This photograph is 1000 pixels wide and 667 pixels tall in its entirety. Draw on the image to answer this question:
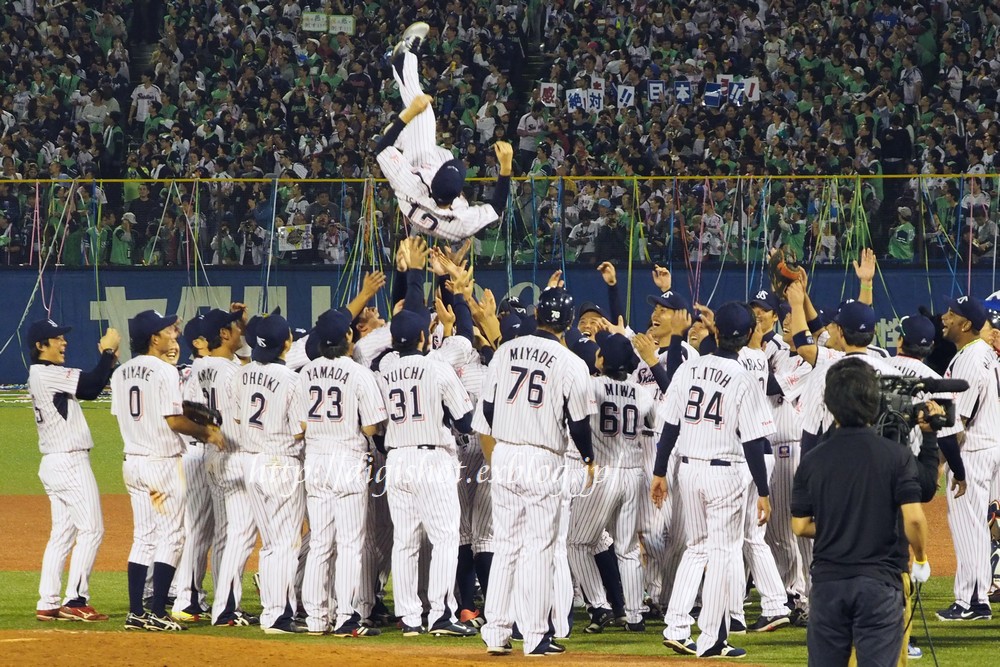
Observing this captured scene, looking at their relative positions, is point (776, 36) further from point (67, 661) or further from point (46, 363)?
point (67, 661)

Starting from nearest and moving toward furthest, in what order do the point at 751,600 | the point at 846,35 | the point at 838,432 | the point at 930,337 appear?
the point at 838,432 → the point at 930,337 → the point at 751,600 → the point at 846,35

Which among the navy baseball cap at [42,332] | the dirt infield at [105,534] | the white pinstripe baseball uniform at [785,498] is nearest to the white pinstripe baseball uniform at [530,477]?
the white pinstripe baseball uniform at [785,498]

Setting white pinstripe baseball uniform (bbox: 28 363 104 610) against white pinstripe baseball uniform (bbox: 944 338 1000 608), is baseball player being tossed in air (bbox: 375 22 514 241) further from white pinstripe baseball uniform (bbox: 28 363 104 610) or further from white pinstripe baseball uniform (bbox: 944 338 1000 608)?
white pinstripe baseball uniform (bbox: 944 338 1000 608)

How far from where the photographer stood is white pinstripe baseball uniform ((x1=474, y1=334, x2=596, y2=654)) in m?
7.90

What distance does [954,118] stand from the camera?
20.8 meters

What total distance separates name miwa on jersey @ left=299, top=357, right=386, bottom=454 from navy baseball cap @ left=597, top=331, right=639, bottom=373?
1.41 metres

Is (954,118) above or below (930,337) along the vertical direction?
above

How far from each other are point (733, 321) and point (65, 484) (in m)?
4.46

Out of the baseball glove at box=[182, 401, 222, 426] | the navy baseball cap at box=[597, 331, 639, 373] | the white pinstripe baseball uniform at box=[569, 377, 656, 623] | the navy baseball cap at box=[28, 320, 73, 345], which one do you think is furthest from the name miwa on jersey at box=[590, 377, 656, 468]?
the navy baseball cap at box=[28, 320, 73, 345]

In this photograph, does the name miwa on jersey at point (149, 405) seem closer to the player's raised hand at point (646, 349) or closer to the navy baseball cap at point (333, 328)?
the navy baseball cap at point (333, 328)

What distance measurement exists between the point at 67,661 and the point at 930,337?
17.2 ft

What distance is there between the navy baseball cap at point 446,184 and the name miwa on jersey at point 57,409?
264 cm

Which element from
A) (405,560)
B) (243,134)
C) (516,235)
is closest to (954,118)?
(516,235)

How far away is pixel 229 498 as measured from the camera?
9086mm
